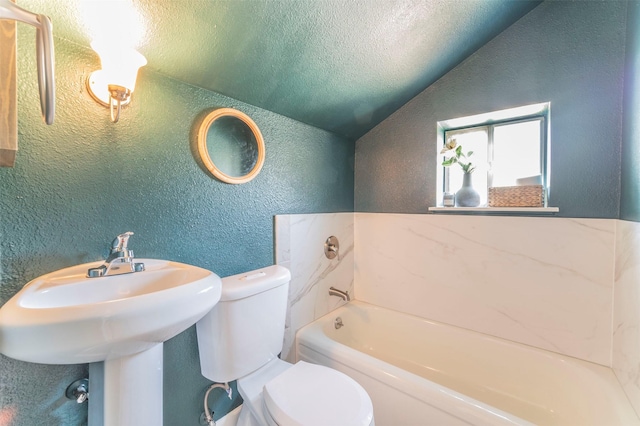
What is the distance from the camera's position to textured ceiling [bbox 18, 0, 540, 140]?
2.96ft

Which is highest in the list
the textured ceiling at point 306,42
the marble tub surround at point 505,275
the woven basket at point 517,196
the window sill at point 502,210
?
the textured ceiling at point 306,42

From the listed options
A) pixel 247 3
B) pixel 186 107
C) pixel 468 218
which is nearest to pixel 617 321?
pixel 468 218

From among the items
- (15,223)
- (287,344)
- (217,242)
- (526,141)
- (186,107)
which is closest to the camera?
(15,223)

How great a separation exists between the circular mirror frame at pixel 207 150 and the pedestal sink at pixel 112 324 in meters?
0.47

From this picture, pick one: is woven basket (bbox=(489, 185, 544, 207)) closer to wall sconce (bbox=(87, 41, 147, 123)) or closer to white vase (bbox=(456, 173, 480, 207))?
white vase (bbox=(456, 173, 480, 207))

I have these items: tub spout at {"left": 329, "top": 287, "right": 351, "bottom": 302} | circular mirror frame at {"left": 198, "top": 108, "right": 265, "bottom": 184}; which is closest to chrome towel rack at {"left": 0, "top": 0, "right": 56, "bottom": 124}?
circular mirror frame at {"left": 198, "top": 108, "right": 265, "bottom": 184}

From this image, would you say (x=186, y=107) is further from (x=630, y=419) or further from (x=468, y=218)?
(x=630, y=419)

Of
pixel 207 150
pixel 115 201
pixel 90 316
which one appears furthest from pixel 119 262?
pixel 207 150

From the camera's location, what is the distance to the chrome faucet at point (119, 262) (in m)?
0.83

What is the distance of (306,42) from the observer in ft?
3.83

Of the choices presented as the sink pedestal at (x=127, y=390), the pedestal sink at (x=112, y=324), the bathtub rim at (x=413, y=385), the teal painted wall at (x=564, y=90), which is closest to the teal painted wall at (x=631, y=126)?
the teal painted wall at (x=564, y=90)

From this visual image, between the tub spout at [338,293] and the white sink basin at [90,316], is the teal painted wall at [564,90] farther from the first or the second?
the white sink basin at [90,316]

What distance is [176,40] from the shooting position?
3.18 feet

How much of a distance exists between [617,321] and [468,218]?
2.65ft
